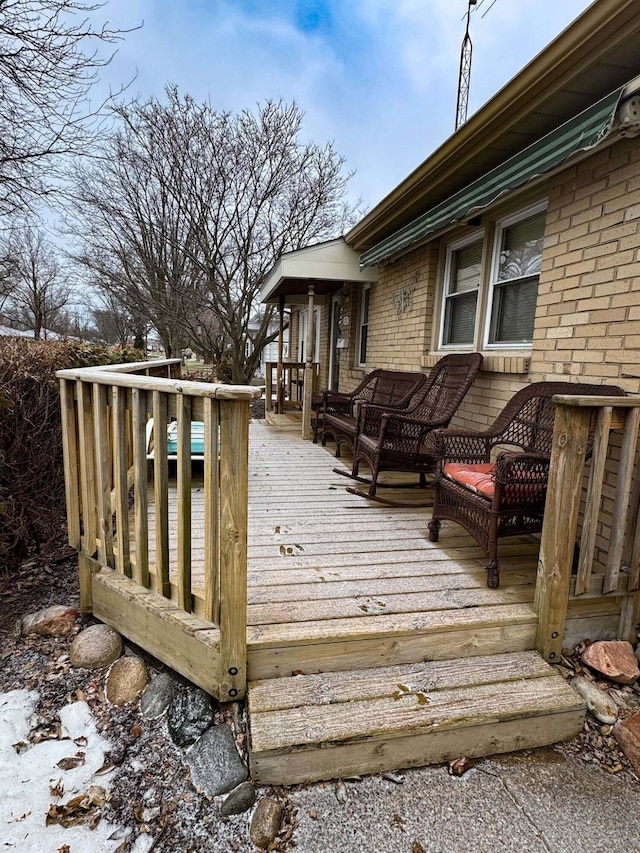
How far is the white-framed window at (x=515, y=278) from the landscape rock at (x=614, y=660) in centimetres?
210

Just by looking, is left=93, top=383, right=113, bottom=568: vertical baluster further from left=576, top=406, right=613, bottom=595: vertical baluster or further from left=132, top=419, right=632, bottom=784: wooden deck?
left=576, top=406, right=613, bottom=595: vertical baluster

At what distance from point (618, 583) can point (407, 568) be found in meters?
0.95

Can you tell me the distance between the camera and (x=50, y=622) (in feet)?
7.63

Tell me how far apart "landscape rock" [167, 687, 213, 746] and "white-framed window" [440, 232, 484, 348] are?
3508 millimetres

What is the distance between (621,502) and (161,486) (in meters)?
1.96

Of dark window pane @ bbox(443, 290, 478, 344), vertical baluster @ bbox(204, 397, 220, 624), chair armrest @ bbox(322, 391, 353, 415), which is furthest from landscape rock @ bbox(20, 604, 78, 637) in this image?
dark window pane @ bbox(443, 290, 478, 344)

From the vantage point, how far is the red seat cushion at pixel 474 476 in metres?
2.35

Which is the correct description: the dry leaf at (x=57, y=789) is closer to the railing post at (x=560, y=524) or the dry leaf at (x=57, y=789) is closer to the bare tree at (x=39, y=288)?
the railing post at (x=560, y=524)

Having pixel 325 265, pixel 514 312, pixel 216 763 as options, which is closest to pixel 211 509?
pixel 216 763

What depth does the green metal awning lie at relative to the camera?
2.19 metres

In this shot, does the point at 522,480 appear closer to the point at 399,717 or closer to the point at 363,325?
the point at 399,717

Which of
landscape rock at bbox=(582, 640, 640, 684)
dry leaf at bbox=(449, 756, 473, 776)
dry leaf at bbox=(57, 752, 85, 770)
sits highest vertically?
landscape rock at bbox=(582, 640, 640, 684)

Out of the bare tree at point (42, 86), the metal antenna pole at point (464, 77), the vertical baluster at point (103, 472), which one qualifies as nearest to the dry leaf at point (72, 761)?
the vertical baluster at point (103, 472)

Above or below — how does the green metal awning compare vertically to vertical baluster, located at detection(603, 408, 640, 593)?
above
